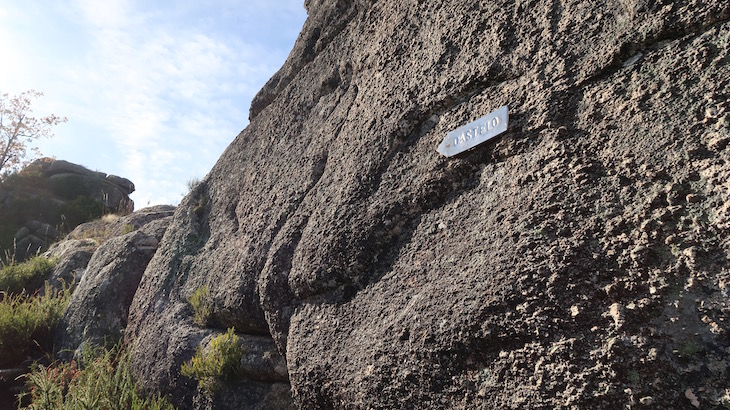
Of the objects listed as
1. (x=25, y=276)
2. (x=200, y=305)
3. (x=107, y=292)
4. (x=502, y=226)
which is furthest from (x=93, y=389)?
(x=25, y=276)

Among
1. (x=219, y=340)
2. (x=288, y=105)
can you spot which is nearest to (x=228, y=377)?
(x=219, y=340)

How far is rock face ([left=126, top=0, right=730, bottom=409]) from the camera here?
1.80 metres

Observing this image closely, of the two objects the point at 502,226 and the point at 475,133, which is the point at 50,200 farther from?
the point at 502,226

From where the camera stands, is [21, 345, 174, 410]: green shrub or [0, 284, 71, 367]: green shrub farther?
[0, 284, 71, 367]: green shrub

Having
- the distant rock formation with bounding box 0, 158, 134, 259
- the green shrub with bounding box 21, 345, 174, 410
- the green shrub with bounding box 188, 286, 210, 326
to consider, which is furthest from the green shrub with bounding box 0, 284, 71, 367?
the distant rock formation with bounding box 0, 158, 134, 259

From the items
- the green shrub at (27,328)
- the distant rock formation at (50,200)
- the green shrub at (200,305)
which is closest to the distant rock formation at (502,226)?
the green shrub at (200,305)

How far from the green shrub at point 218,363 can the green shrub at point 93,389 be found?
36 centimetres

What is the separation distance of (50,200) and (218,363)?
51.7ft

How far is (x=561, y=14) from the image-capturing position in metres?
2.49

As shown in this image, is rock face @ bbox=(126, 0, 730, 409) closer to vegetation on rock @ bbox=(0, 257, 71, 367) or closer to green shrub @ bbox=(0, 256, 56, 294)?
vegetation on rock @ bbox=(0, 257, 71, 367)

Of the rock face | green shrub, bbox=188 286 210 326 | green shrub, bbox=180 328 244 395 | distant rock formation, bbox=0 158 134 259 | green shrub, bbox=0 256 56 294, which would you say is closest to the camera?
the rock face

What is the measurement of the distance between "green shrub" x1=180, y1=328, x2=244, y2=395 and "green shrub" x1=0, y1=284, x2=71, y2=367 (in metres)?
2.62

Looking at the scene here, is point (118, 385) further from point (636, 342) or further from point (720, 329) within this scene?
point (720, 329)

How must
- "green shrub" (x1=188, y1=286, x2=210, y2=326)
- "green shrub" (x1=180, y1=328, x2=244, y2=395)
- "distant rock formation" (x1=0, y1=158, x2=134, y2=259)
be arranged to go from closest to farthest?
"green shrub" (x1=180, y1=328, x2=244, y2=395) < "green shrub" (x1=188, y1=286, x2=210, y2=326) < "distant rock formation" (x1=0, y1=158, x2=134, y2=259)
